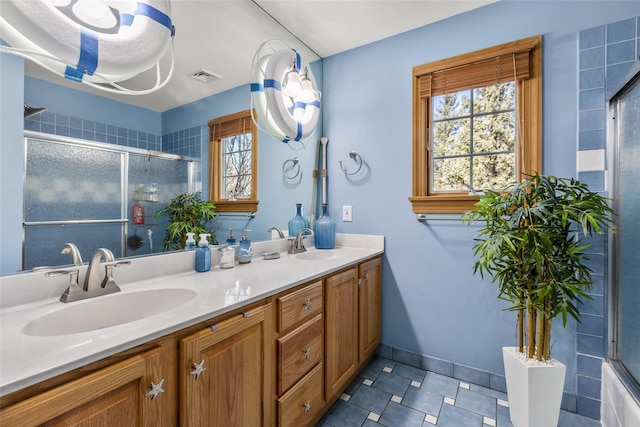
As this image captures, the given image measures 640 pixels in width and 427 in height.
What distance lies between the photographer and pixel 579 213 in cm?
125


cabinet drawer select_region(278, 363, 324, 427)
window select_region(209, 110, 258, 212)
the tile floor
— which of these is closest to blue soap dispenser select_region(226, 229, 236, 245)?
window select_region(209, 110, 258, 212)

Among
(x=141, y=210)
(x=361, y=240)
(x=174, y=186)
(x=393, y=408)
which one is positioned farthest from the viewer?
(x=361, y=240)

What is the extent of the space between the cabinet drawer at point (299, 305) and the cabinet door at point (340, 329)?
0.30 ft

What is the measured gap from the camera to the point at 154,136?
4.21 ft

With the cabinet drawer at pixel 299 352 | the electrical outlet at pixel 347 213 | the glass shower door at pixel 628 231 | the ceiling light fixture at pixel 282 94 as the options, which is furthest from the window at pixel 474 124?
the cabinet drawer at pixel 299 352

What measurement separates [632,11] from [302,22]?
183 centimetres

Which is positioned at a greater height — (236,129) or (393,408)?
(236,129)

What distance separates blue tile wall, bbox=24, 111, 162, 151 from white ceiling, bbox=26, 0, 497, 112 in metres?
0.12

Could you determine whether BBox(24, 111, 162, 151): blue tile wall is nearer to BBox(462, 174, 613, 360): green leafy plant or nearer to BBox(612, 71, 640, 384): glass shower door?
BBox(462, 174, 613, 360): green leafy plant

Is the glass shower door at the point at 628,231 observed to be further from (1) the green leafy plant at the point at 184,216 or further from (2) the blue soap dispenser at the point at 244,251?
(1) the green leafy plant at the point at 184,216

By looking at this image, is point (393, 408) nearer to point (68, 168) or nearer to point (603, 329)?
point (603, 329)

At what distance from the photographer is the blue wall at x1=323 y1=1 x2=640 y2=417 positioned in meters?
1.61

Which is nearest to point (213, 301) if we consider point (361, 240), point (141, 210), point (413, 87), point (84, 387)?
point (84, 387)

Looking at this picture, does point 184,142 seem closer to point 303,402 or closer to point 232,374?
point 232,374
